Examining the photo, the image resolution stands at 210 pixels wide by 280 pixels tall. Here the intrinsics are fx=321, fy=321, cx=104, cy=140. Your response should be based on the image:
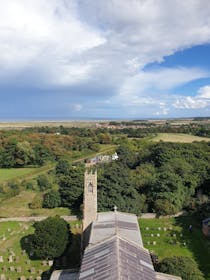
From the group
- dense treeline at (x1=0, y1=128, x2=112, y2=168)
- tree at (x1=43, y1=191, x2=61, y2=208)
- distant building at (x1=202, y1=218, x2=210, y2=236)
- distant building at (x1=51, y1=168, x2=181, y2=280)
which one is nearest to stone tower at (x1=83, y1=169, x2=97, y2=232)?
distant building at (x1=51, y1=168, x2=181, y2=280)

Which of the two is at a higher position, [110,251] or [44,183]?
[110,251]

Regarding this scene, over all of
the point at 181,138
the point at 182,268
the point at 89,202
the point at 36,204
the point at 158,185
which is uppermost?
the point at 89,202

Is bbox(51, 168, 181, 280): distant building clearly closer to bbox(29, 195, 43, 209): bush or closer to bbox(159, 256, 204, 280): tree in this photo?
bbox(159, 256, 204, 280): tree

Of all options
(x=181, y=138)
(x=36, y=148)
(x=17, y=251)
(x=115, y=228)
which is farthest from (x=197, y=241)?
(x=181, y=138)

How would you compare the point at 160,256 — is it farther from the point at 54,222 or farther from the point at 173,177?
the point at 173,177

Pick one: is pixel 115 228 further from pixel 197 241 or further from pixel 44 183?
pixel 44 183

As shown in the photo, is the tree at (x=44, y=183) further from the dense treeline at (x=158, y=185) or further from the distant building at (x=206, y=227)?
the distant building at (x=206, y=227)

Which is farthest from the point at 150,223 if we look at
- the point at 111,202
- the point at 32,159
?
the point at 32,159
